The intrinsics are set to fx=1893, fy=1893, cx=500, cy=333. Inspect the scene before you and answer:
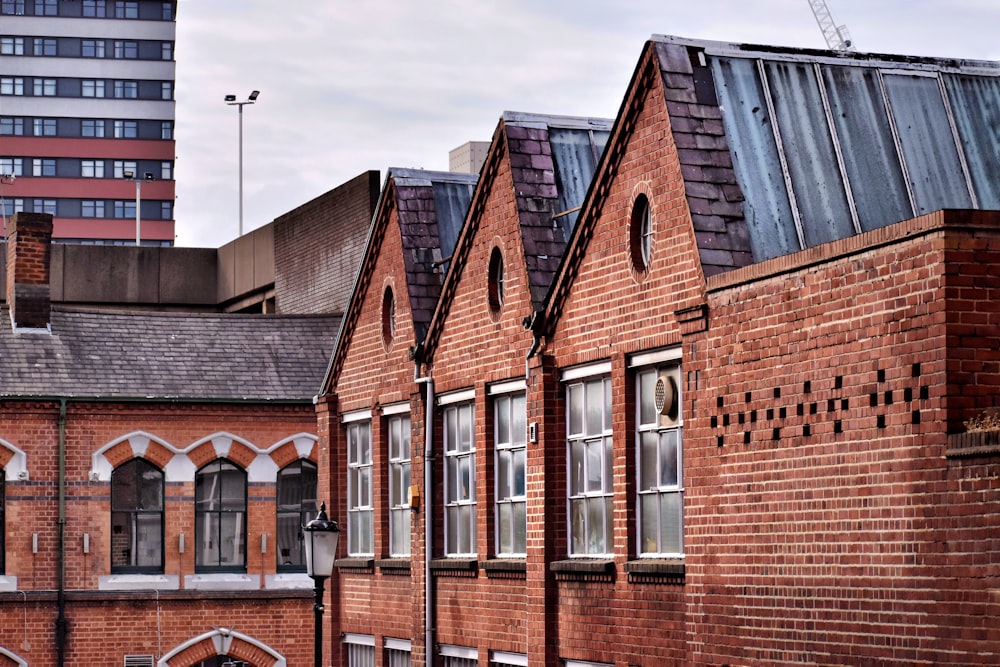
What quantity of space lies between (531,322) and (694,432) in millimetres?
4404

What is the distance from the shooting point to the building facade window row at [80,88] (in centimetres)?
12850

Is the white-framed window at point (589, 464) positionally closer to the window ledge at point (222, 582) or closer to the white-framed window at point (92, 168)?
the window ledge at point (222, 582)

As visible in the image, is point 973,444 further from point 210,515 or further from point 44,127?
point 44,127

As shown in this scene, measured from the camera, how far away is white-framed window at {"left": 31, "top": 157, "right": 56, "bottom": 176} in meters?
128

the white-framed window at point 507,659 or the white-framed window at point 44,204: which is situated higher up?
the white-framed window at point 44,204

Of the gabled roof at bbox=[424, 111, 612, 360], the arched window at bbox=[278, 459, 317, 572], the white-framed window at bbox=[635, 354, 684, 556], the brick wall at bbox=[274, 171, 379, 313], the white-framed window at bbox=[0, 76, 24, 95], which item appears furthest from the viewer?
the white-framed window at bbox=[0, 76, 24, 95]

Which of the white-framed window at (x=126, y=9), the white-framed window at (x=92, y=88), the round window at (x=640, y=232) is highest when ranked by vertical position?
the white-framed window at (x=126, y=9)

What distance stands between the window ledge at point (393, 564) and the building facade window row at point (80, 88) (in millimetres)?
106065

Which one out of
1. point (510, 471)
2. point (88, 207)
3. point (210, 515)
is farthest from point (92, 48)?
A: point (510, 471)

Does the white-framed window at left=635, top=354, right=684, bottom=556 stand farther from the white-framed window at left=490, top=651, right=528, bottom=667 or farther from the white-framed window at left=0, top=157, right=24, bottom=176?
the white-framed window at left=0, top=157, right=24, bottom=176

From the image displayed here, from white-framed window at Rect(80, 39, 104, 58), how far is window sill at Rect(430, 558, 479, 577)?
10963cm

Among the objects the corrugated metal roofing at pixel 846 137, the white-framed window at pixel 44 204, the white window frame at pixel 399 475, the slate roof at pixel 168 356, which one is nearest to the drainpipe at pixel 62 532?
the slate roof at pixel 168 356

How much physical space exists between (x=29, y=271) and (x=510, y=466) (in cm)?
1585

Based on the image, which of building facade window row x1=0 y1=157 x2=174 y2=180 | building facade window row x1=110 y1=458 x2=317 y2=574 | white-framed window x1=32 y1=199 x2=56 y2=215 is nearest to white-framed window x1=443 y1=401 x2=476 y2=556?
building facade window row x1=110 y1=458 x2=317 y2=574
